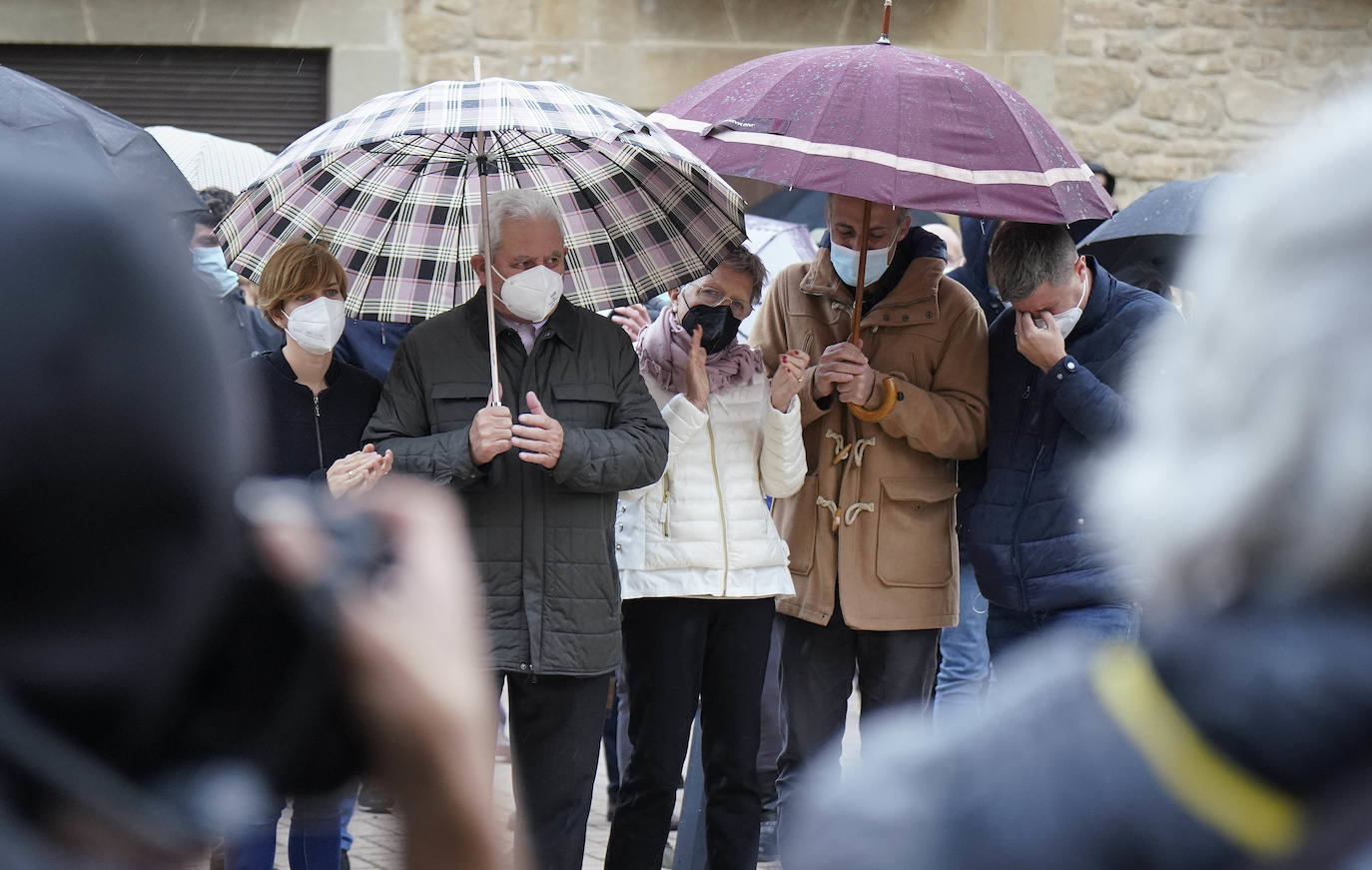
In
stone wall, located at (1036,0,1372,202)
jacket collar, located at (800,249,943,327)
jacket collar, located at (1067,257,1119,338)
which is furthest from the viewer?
stone wall, located at (1036,0,1372,202)

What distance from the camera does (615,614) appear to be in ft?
14.0

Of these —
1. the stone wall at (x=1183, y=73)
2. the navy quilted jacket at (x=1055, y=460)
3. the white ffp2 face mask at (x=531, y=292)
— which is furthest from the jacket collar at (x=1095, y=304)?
the stone wall at (x=1183, y=73)

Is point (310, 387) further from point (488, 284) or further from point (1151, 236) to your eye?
point (1151, 236)

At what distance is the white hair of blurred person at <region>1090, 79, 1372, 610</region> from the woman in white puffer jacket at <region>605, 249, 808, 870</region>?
3.41m

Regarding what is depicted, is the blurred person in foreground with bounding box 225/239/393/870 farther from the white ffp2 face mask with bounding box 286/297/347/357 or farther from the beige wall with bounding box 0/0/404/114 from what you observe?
the beige wall with bounding box 0/0/404/114

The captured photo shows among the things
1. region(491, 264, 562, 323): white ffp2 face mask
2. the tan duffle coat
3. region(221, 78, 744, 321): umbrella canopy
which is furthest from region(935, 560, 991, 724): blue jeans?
region(491, 264, 562, 323): white ffp2 face mask

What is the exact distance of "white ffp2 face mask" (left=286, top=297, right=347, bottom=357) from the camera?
14.4ft

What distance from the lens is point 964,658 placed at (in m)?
6.21

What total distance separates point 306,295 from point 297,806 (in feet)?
11.0

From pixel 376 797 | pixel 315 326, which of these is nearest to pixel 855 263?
pixel 315 326

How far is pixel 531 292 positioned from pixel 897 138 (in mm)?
1053

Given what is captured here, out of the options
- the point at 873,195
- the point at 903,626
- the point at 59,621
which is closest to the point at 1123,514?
the point at 59,621

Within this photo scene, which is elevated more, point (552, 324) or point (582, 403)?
point (552, 324)

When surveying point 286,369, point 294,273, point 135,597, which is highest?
point 135,597
